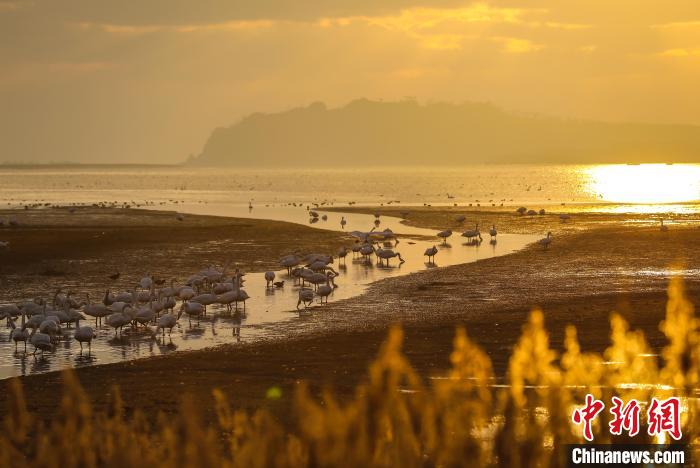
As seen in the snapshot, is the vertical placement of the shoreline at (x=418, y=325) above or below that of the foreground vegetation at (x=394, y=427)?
below

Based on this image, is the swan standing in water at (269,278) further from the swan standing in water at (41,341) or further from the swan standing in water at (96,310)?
the swan standing in water at (41,341)

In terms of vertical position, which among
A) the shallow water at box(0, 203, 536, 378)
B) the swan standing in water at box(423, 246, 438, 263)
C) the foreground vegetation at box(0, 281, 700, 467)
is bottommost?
the shallow water at box(0, 203, 536, 378)

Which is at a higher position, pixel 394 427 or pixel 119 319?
pixel 394 427

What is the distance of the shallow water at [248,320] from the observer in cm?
1988

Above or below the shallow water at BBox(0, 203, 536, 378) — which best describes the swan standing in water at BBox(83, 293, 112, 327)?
above

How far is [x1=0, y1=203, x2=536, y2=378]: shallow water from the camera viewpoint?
19875 millimetres

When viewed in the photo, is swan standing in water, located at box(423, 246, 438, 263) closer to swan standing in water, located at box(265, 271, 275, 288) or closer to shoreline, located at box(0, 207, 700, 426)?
shoreline, located at box(0, 207, 700, 426)

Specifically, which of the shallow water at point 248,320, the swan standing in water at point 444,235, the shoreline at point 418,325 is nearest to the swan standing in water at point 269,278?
the shallow water at point 248,320

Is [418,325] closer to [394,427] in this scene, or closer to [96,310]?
[96,310]

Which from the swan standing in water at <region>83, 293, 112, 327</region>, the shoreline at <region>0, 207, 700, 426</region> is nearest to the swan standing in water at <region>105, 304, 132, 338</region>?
the swan standing in water at <region>83, 293, 112, 327</region>

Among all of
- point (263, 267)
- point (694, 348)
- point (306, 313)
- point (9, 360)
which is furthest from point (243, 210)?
point (694, 348)

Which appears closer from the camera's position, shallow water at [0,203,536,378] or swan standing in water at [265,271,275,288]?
shallow water at [0,203,536,378]

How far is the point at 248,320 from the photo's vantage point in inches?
960

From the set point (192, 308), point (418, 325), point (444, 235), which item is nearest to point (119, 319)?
point (192, 308)
